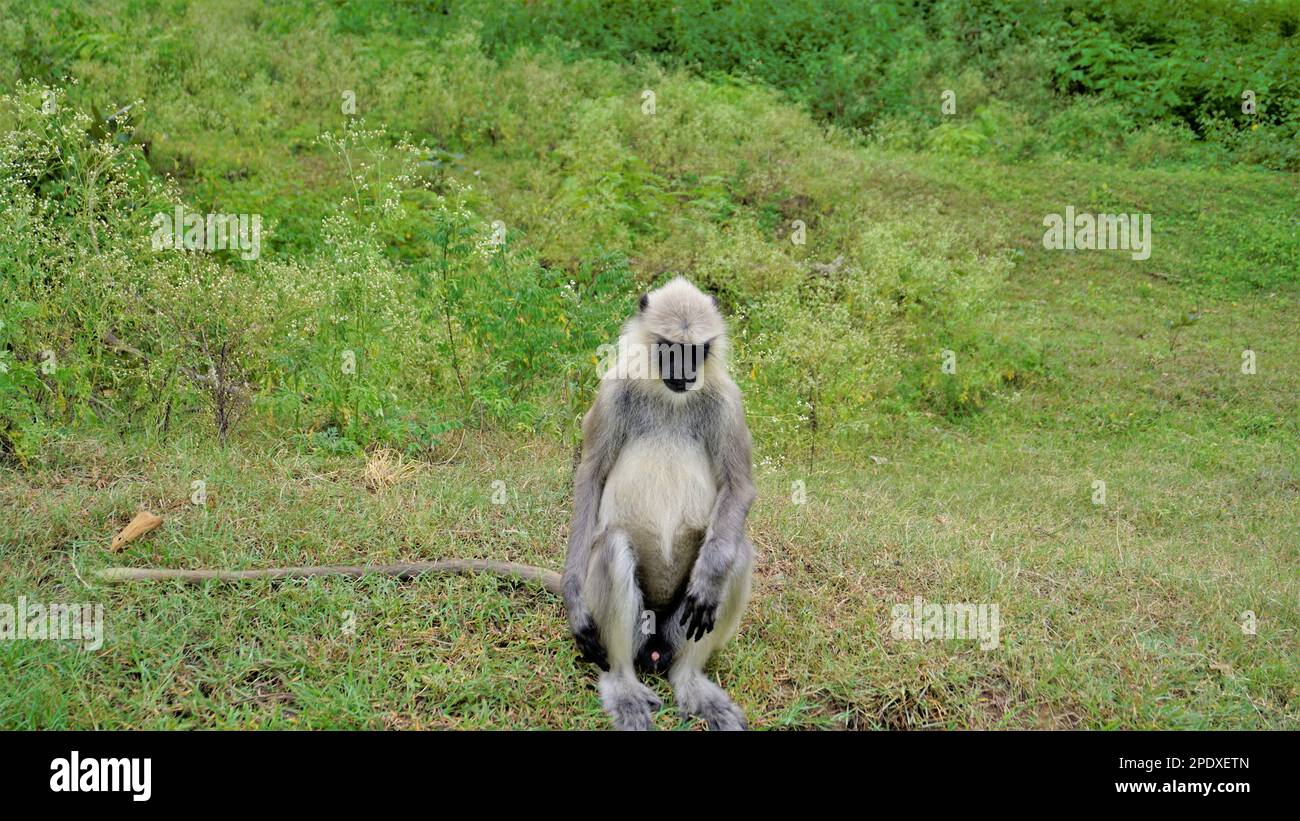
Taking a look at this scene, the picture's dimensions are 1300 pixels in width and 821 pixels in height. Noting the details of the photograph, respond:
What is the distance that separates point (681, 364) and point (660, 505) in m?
0.62

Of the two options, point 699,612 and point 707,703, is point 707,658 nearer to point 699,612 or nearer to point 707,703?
point 707,703

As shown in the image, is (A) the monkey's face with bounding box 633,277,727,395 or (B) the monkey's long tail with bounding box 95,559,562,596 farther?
(B) the monkey's long tail with bounding box 95,559,562,596

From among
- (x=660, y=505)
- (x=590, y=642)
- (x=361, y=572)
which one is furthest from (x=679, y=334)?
(x=361, y=572)

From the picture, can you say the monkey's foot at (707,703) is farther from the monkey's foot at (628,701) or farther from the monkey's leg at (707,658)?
the monkey's foot at (628,701)

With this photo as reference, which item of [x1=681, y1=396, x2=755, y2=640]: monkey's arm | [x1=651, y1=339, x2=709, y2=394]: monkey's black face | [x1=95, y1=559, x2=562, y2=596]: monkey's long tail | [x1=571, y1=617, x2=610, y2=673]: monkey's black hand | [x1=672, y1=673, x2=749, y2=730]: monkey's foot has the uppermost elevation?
[x1=651, y1=339, x2=709, y2=394]: monkey's black face

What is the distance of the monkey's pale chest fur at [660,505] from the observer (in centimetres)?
448

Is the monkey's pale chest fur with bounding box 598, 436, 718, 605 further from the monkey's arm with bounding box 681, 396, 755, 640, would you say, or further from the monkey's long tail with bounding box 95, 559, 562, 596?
the monkey's long tail with bounding box 95, 559, 562, 596

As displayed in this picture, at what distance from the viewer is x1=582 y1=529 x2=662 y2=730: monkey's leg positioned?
4285 millimetres

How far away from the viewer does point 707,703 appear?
4.31 meters

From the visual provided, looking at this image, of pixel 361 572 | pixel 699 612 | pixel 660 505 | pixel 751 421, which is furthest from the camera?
pixel 751 421

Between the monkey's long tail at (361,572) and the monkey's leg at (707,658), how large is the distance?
80 centimetres

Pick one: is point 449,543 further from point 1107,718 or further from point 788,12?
point 788,12

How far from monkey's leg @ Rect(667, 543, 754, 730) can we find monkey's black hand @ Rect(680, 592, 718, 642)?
0.24ft

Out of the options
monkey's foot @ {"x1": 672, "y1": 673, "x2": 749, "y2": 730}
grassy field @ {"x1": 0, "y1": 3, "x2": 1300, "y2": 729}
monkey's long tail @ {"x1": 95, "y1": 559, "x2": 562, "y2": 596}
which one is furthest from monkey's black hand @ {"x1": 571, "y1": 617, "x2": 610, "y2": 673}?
monkey's long tail @ {"x1": 95, "y1": 559, "x2": 562, "y2": 596}
